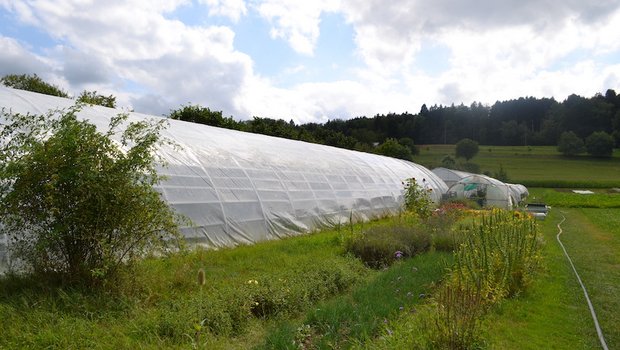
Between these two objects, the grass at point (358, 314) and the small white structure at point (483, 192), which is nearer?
the grass at point (358, 314)

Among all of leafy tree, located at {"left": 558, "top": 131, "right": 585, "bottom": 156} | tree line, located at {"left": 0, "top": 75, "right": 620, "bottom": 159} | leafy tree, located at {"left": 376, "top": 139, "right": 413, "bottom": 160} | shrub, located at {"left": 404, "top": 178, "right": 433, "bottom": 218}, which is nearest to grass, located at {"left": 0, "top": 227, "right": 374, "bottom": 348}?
shrub, located at {"left": 404, "top": 178, "right": 433, "bottom": 218}

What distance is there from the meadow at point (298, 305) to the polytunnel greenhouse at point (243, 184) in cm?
107

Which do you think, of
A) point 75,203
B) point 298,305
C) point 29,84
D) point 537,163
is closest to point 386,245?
point 298,305

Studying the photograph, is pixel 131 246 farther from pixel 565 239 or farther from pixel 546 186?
pixel 546 186

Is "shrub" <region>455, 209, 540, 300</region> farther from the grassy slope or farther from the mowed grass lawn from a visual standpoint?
the mowed grass lawn

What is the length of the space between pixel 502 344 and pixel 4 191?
559 centimetres

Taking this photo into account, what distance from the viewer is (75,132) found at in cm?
516

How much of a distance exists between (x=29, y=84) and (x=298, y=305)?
97.6ft

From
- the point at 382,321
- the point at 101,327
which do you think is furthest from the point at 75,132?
the point at 382,321

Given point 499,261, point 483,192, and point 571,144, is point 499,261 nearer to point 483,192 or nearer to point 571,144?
point 483,192

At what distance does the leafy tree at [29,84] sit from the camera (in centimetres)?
2798

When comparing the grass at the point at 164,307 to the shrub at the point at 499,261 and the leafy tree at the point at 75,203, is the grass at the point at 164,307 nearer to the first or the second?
the leafy tree at the point at 75,203

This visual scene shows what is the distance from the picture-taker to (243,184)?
1123 centimetres

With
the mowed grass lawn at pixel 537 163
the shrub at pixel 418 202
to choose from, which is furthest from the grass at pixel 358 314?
the mowed grass lawn at pixel 537 163
